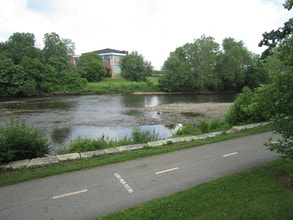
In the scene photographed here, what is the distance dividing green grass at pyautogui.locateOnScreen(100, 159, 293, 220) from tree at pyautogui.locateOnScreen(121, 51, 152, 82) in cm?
6389

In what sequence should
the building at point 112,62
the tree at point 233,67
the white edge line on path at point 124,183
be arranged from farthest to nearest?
the building at point 112,62 < the tree at point 233,67 < the white edge line on path at point 124,183

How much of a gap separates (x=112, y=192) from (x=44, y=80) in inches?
1800

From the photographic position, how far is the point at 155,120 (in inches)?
866

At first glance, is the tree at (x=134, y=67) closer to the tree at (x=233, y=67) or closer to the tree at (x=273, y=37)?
the tree at (x=233, y=67)

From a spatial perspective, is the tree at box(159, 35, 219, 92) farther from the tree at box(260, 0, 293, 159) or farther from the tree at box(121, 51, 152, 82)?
the tree at box(260, 0, 293, 159)

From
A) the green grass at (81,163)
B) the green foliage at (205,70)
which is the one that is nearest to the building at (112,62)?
the green foliage at (205,70)

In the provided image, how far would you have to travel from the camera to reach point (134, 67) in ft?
224

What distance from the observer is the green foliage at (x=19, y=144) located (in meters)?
7.38

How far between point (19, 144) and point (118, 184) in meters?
4.26

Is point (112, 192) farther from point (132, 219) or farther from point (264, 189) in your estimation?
point (264, 189)

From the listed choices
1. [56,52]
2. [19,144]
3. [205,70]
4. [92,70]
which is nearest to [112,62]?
[92,70]

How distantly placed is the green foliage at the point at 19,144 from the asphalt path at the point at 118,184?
185 centimetres

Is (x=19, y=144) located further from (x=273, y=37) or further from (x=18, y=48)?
(x=18, y=48)

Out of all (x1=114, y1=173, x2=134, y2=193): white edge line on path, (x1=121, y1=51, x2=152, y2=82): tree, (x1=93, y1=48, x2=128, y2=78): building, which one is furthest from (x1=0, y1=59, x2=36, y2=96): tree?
(x1=114, y1=173, x2=134, y2=193): white edge line on path
